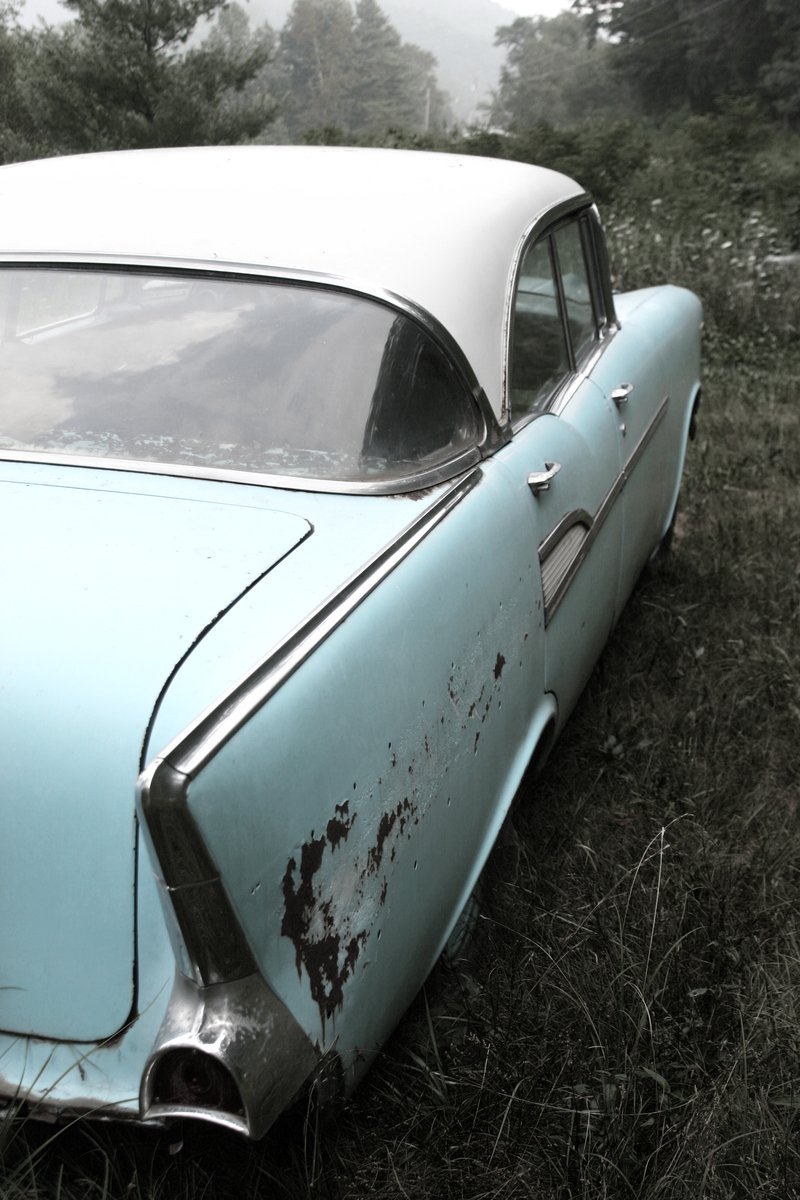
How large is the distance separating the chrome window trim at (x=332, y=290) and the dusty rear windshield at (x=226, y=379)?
12 mm

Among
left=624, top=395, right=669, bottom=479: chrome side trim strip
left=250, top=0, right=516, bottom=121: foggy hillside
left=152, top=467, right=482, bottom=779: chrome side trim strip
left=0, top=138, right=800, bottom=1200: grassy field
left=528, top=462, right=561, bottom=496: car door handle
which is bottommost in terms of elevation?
left=0, top=138, right=800, bottom=1200: grassy field

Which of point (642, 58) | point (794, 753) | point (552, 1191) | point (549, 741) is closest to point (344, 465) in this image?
point (549, 741)

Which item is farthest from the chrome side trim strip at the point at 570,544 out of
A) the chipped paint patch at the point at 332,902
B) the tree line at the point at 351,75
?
the tree line at the point at 351,75

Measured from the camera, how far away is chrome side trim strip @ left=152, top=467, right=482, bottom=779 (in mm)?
1179

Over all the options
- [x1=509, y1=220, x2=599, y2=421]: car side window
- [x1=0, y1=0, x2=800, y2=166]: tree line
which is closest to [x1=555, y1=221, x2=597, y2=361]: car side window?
[x1=509, y1=220, x2=599, y2=421]: car side window

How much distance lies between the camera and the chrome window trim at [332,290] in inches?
71.9

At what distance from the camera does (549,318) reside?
282cm

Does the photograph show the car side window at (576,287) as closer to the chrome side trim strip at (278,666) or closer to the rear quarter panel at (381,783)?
the rear quarter panel at (381,783)

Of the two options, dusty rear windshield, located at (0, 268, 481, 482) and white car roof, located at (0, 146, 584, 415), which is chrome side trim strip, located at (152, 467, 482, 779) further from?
white car roof, located at (0, 146, 584, 415)

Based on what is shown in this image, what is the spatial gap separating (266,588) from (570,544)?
3.42 ft

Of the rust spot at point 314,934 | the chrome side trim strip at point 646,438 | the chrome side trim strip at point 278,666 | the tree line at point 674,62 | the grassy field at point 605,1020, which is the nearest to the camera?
the chrome side trim strip at point 278,666

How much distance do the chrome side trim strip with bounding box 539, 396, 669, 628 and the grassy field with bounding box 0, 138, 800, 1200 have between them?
0.50m

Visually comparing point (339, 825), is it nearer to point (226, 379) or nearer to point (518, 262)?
point (226, 379)

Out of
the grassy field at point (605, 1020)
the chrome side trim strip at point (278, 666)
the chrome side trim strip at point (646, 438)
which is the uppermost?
the chrome side trim strip at point (278, 666)
